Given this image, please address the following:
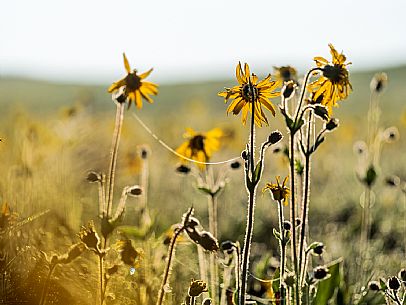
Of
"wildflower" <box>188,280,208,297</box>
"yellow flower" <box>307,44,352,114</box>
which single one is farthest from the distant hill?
"wildflower" <box>188,280,208,297</box>

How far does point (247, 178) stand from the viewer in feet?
7.57

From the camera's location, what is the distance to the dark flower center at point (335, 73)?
2543mm

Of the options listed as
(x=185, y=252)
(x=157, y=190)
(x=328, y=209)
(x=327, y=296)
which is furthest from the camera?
(x=157, y=190)

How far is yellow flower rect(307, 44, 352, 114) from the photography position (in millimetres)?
2556

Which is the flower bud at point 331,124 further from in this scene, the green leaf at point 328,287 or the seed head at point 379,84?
the seed head at point 379,84

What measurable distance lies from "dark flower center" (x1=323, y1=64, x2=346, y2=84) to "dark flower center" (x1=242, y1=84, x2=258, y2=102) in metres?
0.27

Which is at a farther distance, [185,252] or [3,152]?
[3,152]

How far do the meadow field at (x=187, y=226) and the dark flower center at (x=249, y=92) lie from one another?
0.21 m

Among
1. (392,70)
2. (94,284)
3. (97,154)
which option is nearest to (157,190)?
(97,154)

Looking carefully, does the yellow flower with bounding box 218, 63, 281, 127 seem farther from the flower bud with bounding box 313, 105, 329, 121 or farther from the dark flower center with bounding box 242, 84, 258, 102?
the flower bud with bounding box 313, 105, 329, 121

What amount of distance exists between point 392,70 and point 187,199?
161ft

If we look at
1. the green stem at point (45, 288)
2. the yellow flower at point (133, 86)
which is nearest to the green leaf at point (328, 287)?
the yellow flower at point (133, 86)

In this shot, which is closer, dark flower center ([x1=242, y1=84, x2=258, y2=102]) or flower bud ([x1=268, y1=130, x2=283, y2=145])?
flower bud ([x1=268, y1=130, x2=283, y2=145])

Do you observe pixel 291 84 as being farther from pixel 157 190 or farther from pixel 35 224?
pixel 157 190
